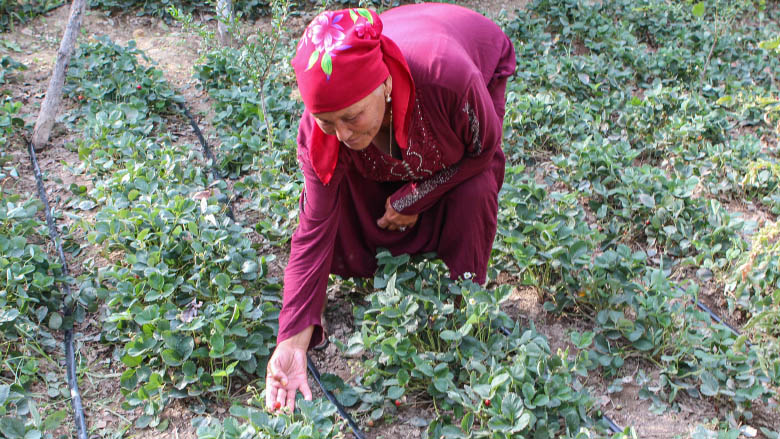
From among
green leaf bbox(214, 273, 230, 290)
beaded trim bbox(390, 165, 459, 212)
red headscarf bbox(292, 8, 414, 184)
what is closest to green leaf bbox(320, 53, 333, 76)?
red headscarf bbox(292, 8, 414, 184)

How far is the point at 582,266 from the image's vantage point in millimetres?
2641

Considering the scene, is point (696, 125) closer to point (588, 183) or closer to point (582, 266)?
point (588, 183)

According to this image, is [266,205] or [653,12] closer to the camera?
[266,205]

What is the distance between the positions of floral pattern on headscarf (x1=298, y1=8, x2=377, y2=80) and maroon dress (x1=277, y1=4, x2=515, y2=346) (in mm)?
293

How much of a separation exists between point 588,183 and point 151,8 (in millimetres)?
3656

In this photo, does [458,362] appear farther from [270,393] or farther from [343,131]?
[343,131]

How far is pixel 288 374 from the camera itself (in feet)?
7.10

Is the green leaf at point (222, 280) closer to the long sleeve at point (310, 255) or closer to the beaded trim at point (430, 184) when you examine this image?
the long sleeve at point (310, 255)

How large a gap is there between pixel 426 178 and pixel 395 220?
0.20 metres

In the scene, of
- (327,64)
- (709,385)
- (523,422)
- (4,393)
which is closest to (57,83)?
(4,393)

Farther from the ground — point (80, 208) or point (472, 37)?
point (472, 37)

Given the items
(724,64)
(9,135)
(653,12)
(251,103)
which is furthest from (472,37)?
(653,12)

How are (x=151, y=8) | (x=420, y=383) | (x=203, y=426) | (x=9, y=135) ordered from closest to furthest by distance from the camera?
1. (x=203, y=426)
2. (x=420, y=383)
3. (x=9, y=135)
4. (x=151, y=8)

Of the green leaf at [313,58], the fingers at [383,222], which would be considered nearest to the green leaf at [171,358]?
the fingers at [383,222]
